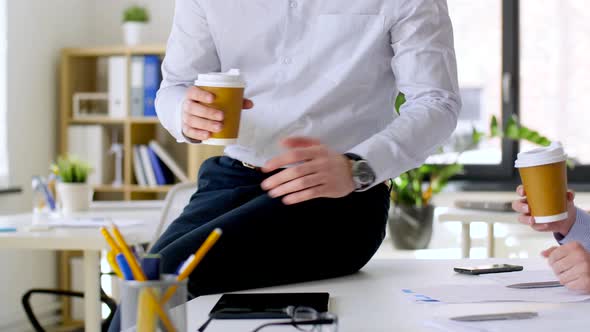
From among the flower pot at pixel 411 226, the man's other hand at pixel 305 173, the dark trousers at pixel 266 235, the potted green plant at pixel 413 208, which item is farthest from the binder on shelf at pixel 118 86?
the man's other hand at pixel 305 173

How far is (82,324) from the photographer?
17.2 feet

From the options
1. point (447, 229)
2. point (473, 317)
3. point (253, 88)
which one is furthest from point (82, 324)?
point (473, 317)

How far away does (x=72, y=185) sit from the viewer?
3.56m

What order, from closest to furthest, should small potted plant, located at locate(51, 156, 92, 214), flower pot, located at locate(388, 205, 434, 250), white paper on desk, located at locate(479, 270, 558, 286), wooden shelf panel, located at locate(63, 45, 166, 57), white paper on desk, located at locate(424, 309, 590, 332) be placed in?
white paper on desk, located at locate(424, 309, 590, 332)
white paper on desk, located at locate(479, 270, 558, 286)
small potted plant, located at locate(51, 156, 92, 214)
flower pot, located at locate(388, 205, 434, 250)
wooden shelf panel, located at locate(63, 45, 166, 57)

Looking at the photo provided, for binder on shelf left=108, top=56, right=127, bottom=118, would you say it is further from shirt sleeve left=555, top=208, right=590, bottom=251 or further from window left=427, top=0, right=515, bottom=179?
shirt sleeve left=555, top=208, right=590, bottom=251

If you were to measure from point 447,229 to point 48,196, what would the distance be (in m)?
2.24

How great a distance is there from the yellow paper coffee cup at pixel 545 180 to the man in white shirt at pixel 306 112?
0.25m

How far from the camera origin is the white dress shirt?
179 cm

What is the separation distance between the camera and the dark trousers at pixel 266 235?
155 centimetres

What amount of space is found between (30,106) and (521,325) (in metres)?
4.28

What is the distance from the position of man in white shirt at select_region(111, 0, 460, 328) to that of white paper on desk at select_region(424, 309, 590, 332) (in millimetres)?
393

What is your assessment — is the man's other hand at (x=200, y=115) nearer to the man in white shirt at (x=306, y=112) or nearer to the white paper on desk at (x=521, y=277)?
the man in white shirt at (x=306, y=112)

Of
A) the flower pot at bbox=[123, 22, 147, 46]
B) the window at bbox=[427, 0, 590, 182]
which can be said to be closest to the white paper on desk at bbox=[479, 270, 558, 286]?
the window at bbox=[427, 0, 590, 182]

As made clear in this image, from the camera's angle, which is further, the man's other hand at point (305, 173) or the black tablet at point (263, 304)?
the man's other hand at point (305, 173)
